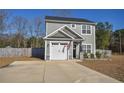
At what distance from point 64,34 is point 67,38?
0.65 m

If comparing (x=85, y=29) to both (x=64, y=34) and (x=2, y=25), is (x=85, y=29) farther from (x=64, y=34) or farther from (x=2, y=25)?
(x=2, y=25)

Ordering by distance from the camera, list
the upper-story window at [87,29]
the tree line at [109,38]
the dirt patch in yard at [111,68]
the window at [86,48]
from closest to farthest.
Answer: the dirt patch in yard at [111,68] → the window at [86,48] → the upper-story window at [87,29] → the tree line at [109,38]

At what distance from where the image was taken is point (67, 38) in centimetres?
2470

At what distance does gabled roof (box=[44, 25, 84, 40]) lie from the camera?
80.6 ft

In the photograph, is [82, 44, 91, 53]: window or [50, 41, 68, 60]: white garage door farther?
[82, 44, 91, 53]: window

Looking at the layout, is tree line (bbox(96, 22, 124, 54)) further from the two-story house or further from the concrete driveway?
the concrete driveway

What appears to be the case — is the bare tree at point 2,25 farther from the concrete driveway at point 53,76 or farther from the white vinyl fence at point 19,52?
the concrete driveway at point 53,76

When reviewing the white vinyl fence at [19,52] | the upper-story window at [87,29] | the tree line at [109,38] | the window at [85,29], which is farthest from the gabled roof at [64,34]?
the tree line at [109,38]

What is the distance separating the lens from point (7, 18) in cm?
3966

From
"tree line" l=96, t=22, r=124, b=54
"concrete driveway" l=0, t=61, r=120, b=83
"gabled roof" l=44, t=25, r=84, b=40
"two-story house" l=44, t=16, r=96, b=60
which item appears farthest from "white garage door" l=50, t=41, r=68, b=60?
"tree line" l=96, t=22, r=124, b=54

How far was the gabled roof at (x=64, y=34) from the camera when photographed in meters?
24.6
